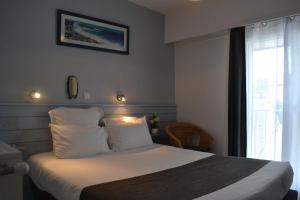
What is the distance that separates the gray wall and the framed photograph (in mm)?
72

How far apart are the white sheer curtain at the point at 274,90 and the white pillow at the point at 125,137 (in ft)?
4.70

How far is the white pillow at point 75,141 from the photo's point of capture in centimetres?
240

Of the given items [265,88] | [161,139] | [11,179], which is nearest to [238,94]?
[265,88]

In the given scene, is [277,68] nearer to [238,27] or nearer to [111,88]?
[238,27]

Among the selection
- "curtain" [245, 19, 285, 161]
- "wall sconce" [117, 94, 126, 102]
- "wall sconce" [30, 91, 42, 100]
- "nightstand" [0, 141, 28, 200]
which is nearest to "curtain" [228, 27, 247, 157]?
"curtain" [245, 19, 285, 161]

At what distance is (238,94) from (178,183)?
6.27ft

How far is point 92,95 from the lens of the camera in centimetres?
315

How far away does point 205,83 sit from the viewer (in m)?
3.81

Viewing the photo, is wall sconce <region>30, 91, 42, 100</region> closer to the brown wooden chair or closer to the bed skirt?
the bed skirt

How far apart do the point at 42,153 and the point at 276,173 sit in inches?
89.3

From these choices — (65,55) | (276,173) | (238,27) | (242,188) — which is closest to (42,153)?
(65,55)

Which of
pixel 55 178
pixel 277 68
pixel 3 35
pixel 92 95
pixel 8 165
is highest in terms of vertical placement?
pixel 3 35

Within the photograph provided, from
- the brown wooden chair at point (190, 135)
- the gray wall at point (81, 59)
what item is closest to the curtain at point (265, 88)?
the brown wooden chair at point (190, 135)

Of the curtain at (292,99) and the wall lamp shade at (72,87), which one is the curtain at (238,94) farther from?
→ the wall lamp shade at (72,87)
